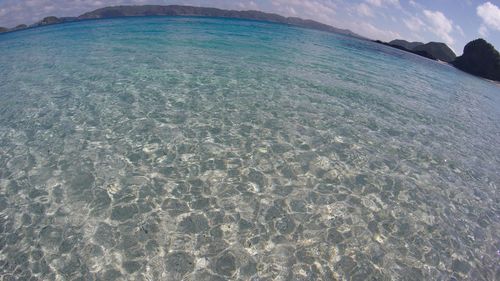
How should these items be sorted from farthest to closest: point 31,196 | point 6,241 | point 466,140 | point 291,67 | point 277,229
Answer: point 291,67
point 466,140
point 31,196
point 277,229
point 6,241

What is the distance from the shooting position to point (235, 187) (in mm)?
10711

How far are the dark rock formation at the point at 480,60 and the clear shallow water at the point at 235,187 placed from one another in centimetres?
7889

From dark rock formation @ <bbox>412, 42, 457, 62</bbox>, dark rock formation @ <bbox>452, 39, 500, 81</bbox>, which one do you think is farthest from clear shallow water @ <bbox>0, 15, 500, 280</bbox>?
dark rock formation @ <bbox>412, 42, 457, 62</bbox>

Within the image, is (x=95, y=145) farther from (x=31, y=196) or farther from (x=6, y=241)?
(x=6, y=241)

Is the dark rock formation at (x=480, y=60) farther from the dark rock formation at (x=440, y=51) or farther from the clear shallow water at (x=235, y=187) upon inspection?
the clear shallow water at (x=235, y=187)

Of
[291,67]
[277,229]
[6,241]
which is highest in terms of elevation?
[291,67]

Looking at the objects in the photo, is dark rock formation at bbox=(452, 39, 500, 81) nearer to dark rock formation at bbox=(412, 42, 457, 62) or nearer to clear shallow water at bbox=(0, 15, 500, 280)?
dark rock formation at bbox=(412, 42, 457, 62)

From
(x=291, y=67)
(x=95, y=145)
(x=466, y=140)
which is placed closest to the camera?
(x=95, y=145)

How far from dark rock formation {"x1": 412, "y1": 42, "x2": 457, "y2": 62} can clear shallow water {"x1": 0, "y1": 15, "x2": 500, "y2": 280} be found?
128266mm

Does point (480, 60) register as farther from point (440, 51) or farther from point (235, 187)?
point (235, 187)

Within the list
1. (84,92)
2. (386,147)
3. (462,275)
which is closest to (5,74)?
(84,92)

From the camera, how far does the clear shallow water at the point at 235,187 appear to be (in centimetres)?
813

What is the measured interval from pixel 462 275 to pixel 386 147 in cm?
764

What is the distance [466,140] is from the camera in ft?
61.6
